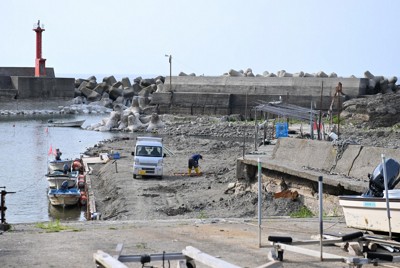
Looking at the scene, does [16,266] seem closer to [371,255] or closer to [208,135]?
[371,255]

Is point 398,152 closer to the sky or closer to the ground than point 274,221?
closer to the sky

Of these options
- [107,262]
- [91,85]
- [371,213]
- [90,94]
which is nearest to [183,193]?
[371,213]

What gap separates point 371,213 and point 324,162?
29.9 feet

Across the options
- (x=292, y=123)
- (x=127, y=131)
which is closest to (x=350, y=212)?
(x=292, y=123)

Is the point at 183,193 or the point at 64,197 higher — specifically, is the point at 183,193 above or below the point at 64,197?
above

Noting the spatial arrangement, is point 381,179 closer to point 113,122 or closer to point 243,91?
point 113,122

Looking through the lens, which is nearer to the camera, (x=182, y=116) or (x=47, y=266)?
(x=47, y=266)

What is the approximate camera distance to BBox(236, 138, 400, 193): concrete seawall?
17672mm

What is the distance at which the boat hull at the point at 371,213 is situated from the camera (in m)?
10.6

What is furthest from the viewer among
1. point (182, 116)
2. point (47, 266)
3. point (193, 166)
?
point (182, 116)

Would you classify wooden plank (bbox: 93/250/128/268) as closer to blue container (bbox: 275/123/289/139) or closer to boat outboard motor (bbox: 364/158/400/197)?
boat outboard motor (bbox: 364/158/400/197)

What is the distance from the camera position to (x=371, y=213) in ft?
36.0

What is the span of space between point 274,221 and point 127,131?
48.0 metres

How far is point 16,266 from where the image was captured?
996 cm
